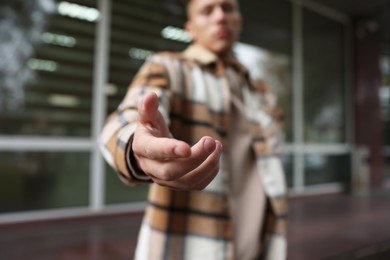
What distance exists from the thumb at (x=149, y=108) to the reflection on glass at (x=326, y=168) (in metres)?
5.92

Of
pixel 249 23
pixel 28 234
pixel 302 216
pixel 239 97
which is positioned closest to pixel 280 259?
pixel 239 97

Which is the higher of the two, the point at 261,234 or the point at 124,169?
the point at 124,169

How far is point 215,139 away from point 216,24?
424 millimetres

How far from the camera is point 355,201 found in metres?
5.74

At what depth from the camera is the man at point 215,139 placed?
36.9 inches

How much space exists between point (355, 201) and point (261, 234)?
17.2 ft

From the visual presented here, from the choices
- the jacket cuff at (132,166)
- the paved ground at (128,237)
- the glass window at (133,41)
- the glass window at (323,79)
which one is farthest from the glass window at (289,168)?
the jacket cuff at (132,166)

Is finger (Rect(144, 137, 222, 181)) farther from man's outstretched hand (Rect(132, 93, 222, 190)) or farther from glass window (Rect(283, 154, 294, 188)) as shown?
glass window (Rect(283, 154, 294, 188))

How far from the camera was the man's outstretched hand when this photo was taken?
0.50 m

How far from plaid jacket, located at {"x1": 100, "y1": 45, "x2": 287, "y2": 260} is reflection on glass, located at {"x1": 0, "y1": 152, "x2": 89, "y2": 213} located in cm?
294

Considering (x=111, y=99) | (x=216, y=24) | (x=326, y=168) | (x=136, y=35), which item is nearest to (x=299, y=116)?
(x=326, y=168)

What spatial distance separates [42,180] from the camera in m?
3.65

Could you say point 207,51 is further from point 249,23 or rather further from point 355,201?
point 355,201

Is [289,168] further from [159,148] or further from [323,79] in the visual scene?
[159,148]
